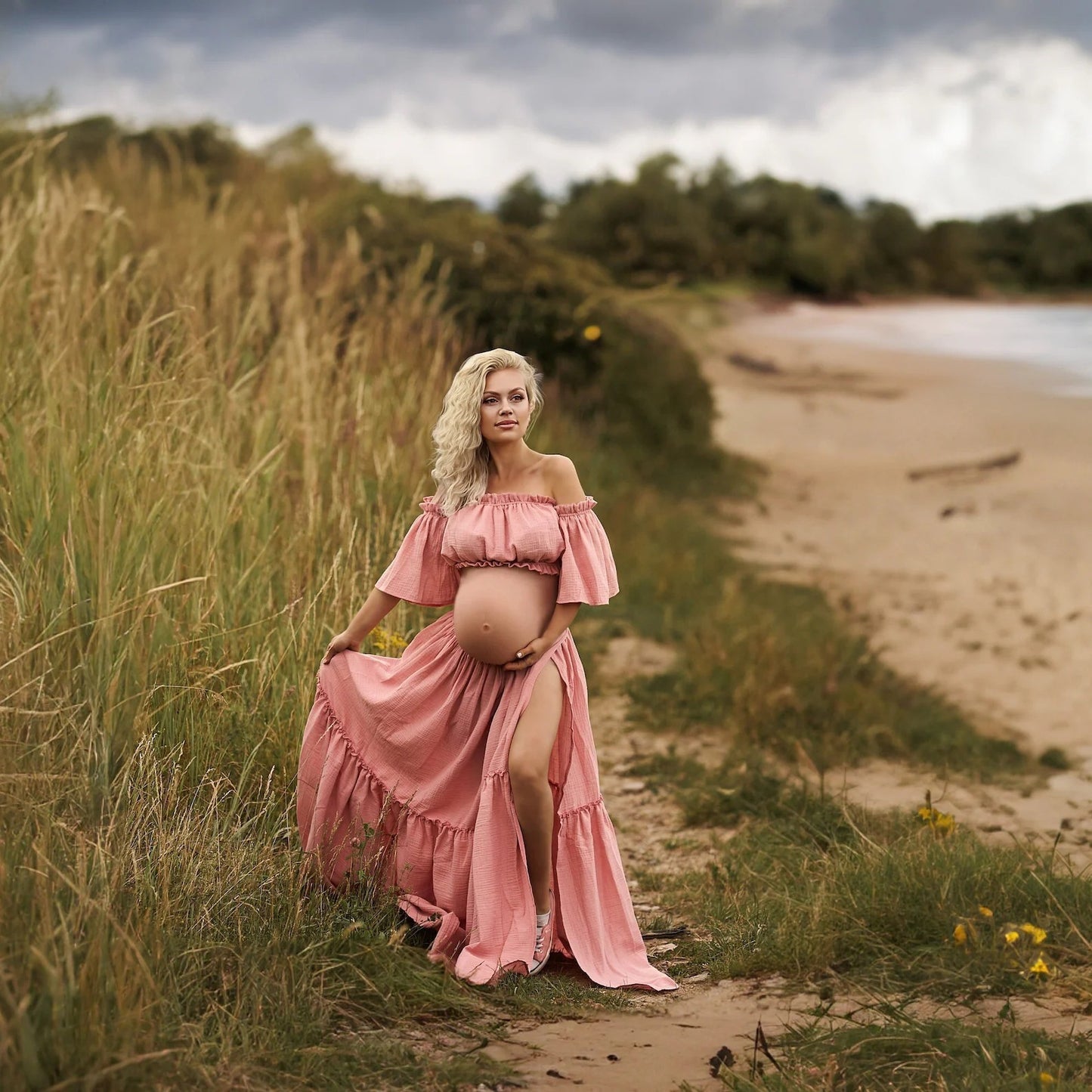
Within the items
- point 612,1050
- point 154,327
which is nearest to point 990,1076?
point 612,1050

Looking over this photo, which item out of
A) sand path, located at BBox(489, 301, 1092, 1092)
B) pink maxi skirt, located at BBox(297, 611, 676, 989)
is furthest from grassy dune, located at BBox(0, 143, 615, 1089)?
sand path, located at BBox(489, 301, 1092, 1092)

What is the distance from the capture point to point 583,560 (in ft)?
12.0

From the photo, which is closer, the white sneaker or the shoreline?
the white sneaker

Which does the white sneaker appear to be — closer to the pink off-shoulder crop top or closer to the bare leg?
the bare leg

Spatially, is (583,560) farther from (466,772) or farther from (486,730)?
(466,772)

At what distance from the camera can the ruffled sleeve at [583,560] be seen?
3.62 m

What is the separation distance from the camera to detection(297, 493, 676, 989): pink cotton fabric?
12.0ft

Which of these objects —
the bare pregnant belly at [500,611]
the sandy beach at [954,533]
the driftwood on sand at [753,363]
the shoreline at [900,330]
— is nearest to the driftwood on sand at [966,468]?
the sandy beach at [954,533]

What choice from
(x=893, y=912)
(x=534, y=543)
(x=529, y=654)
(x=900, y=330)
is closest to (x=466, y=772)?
(x=529, y=654)

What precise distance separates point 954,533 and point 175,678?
26.9 feet

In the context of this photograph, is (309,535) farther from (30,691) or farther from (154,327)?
(154,327)

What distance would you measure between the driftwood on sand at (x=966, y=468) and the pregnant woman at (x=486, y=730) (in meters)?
10.3

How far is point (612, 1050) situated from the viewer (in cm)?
317

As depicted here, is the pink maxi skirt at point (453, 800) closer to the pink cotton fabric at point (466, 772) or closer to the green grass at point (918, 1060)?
the pink cotton fabric at point (466, 772)
